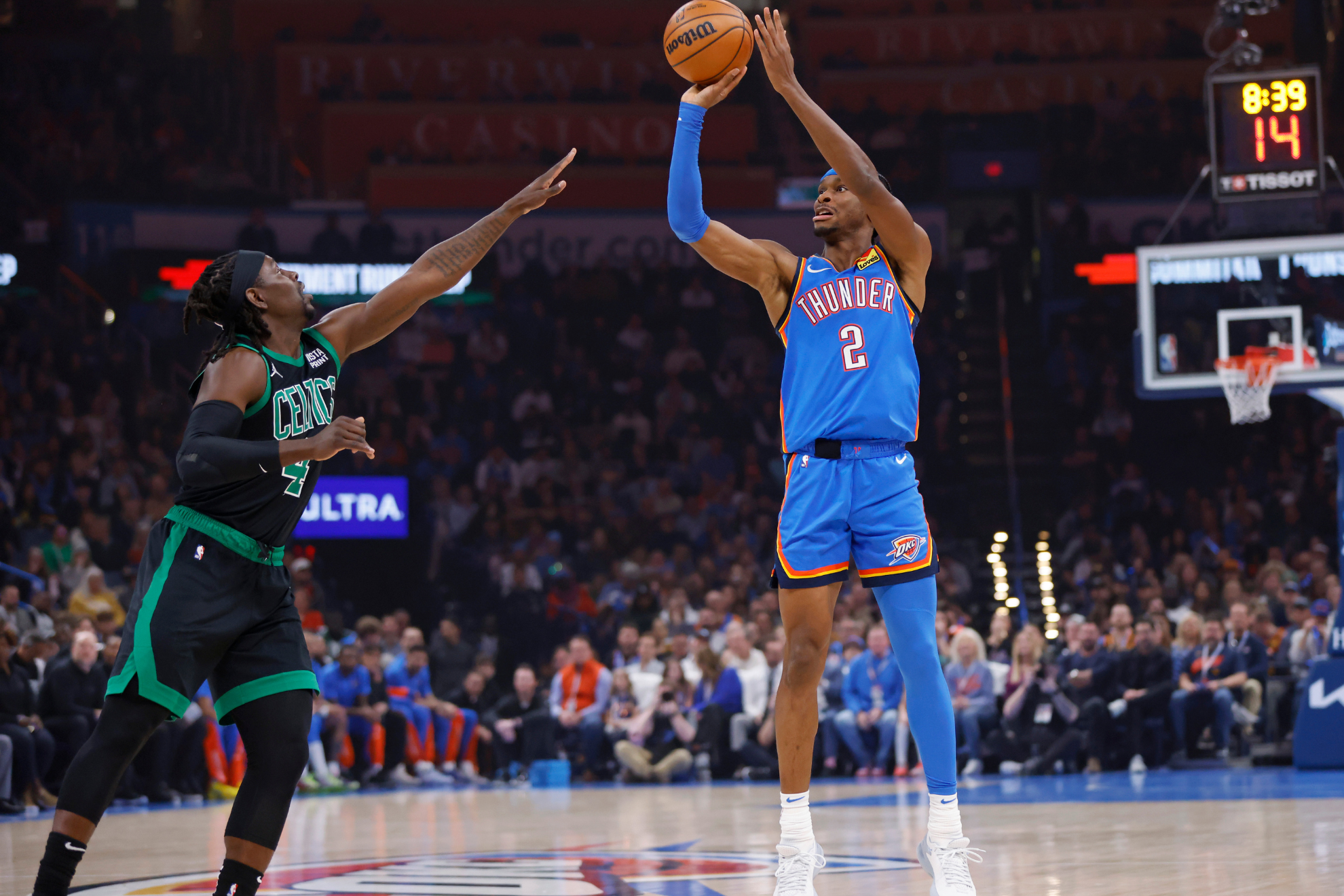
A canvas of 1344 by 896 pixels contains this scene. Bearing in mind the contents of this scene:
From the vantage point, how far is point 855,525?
524 centimetres

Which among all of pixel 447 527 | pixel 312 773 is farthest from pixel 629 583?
pixel 312 773

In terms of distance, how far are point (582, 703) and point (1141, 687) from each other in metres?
5.32

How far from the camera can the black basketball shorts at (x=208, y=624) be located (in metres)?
4.15

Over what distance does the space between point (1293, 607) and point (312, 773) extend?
943cm

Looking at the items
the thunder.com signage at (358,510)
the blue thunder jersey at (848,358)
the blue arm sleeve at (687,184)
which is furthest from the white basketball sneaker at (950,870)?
the thunder.com signage at (358,510)

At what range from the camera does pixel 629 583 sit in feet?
61.4

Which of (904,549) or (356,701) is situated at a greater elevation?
(904,549)

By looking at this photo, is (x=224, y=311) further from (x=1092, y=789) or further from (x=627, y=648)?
(x=627, y=648)

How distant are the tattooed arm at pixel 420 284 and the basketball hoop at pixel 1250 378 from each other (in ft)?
28.1

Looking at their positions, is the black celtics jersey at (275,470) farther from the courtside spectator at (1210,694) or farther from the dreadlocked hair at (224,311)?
the courtside spectator at (1210,694)

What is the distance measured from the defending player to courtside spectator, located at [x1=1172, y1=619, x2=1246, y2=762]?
36.1ft

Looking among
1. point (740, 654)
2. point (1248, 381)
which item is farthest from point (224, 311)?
point (740, 654)

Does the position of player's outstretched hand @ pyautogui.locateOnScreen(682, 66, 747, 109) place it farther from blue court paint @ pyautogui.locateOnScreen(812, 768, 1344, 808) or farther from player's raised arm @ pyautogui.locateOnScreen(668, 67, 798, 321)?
blue court paint @ pyautogui.locateOnScreen(812, 768, 1344, 808)

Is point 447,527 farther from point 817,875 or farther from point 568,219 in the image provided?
point 817,875
